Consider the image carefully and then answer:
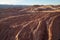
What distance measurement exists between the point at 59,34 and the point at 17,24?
1304 millimetres

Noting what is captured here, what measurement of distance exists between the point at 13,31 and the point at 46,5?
488 cm

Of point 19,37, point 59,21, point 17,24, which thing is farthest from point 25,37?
point 59,21

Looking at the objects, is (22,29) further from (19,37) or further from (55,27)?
(55,27)

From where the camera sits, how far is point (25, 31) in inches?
193

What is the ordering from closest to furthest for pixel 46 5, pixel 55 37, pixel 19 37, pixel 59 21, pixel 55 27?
pixel 19 37
pixel 55 37
pixel 55 27
pixel 59 21
pixel 46 5

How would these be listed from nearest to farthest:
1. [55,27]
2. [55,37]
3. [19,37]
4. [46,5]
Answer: [19,37] → [55,37] → [55,27] → [46,5]

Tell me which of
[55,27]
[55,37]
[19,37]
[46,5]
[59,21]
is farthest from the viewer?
[46,5]

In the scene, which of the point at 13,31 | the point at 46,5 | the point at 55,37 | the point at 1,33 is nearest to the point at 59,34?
the point at 55,37

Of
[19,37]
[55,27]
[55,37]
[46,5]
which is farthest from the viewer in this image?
[46,5]

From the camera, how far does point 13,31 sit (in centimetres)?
489

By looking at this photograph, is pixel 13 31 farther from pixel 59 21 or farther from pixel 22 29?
pixel 59 21

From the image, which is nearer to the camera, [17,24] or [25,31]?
[25,31]

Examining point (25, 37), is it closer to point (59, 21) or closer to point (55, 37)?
point (55, 37)

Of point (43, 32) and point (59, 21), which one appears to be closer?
point (43, 32)
